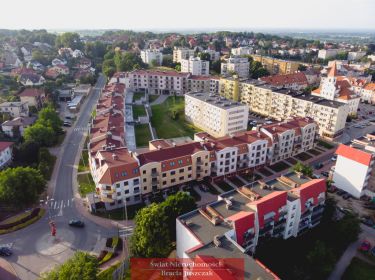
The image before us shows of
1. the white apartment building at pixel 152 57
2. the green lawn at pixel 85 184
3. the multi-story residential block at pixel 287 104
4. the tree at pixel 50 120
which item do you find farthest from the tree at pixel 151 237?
the white apartment building at pixel 152 57

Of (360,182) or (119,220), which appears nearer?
(119,220)

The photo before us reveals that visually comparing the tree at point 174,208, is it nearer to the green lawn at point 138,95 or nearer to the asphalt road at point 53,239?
the asphalt road at point 53,239

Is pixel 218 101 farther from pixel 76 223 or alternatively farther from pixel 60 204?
pixel 76 223

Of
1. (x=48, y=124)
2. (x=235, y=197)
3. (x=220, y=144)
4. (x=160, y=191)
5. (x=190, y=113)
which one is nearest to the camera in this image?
(x=235, y=197)

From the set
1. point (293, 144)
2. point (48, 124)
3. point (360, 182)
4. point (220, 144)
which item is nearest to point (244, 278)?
point (220, 144)

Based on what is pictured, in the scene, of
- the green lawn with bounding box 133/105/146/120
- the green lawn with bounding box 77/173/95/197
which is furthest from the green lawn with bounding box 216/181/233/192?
the green lawn with bounding box 133/105/146/120

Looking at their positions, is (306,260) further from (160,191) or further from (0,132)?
(0,132)

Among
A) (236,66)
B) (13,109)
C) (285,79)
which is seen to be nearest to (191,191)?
(13,109)
